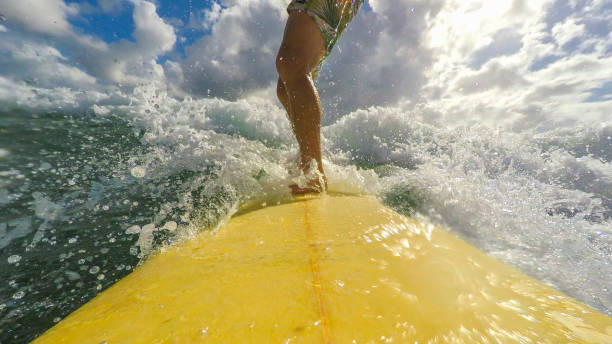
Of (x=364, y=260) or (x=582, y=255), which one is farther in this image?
(x=582, y=255)

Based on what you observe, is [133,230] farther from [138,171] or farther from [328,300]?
[328,300]

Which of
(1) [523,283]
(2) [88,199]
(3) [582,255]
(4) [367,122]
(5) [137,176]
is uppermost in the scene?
(4) [367,122]

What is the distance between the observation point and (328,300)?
0.46 meters

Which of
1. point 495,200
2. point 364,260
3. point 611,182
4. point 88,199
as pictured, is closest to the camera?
point 364,260

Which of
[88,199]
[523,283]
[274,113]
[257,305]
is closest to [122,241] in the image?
[88,199]

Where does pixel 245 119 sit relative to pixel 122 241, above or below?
above

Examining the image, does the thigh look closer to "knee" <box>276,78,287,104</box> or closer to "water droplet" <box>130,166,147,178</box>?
"knee" <box>276,78,287,104</box>

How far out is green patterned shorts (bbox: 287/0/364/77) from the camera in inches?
63.1

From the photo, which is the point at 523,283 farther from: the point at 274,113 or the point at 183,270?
the point at 274,113

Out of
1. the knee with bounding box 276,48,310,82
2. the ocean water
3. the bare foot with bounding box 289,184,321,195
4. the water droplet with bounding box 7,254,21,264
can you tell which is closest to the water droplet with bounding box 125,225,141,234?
the ocean water

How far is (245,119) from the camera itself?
8828 mm

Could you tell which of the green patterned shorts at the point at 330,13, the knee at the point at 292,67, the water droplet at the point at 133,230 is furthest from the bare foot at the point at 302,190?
the green patterned shorts at the point at 330,13

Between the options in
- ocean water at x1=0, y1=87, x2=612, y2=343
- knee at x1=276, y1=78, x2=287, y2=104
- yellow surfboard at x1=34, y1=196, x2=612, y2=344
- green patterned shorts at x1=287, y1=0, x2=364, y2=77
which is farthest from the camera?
knee at x1=276, y1=78, x2=287, y2=104

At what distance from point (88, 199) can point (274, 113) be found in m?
6.97
